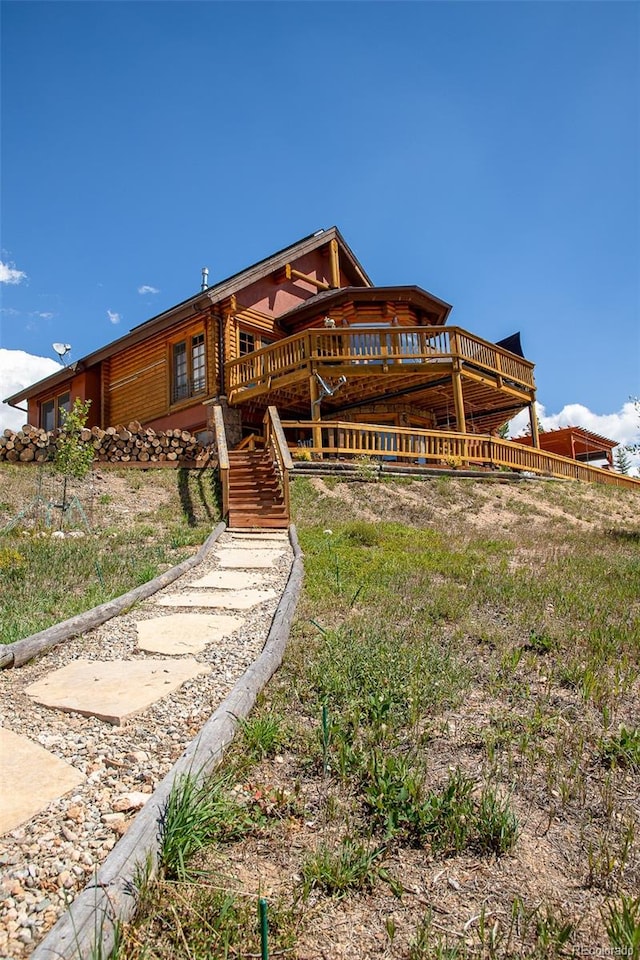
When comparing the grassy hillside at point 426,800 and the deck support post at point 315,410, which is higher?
the deck support post at point 315,410

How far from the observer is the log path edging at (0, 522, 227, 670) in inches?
150

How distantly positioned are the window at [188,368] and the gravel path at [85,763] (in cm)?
1604

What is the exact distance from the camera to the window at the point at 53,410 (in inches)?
979

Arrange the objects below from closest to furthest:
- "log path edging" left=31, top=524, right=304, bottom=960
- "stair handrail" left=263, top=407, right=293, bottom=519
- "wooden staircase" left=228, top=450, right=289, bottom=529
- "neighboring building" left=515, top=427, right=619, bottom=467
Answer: "log path edging" left=31, top=524, right=304, bottom=960 → "wooden staircase" left=228, top=450, right=289, bottom=529 → "stair handrail" left=263, top=407, right=293, bottom=519 → "neighboring building" left=515, top=427, right=619, bottom=467

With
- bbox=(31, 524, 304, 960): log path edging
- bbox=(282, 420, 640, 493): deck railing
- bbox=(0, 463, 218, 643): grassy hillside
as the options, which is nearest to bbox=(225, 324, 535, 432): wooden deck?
bbox=(282, 420, 640, 493): deck railing

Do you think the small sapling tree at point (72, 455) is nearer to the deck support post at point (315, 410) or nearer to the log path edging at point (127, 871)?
the deck support post at point (315, 410)

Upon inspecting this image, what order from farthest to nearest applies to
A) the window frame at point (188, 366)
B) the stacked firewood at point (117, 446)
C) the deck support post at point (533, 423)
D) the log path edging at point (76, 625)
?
the deck support post at point (533, 423) → the window frame at point (188, 366) → the stacked firewood at point (117, 446) → the log path edging at point (76, 625)

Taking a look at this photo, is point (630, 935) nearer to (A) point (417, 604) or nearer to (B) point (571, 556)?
(A) point (417, 604)

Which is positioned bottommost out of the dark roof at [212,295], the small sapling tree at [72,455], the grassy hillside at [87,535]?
the grassy hillside at [87,535]

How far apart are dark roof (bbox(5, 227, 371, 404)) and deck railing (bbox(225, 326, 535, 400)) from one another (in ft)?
7.88

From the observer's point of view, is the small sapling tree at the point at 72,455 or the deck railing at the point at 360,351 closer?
the small sapling tree at the point at 72,455

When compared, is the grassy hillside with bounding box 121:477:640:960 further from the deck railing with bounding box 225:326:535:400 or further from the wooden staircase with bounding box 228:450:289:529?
the deck railing with bounding box 225:326:535:400

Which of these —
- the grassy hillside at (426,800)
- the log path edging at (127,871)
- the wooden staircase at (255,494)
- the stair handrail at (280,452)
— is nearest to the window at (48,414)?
the wooden staircase at (255,494)

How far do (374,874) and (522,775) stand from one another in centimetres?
96
